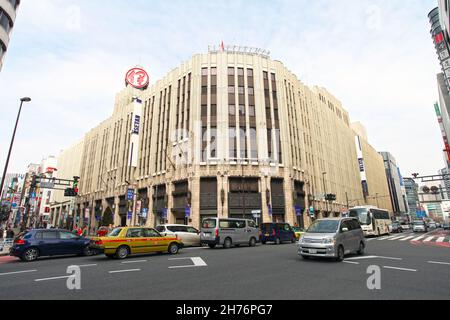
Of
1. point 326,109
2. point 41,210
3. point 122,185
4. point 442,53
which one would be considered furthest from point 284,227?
point 41,210

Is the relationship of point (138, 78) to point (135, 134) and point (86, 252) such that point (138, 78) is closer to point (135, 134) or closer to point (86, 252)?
point (135, 134)

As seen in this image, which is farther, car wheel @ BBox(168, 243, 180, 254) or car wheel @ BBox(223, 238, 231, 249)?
car wheel @ BBox(223, 238, 231, 249)

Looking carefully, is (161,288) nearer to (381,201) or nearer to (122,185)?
(122,185)

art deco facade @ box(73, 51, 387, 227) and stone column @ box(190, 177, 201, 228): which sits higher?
art deco facade @ box(73, 51, 387, 227)

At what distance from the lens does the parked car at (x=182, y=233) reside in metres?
17.4

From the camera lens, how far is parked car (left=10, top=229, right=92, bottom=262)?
40.3ft

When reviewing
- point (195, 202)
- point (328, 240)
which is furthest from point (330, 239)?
point (195, 202)

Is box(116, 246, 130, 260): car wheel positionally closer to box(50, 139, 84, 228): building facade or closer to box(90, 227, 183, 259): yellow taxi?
box(90, 227, 183, 259): yellow taxi

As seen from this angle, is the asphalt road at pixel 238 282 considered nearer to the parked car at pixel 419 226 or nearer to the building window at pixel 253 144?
the building window at pixel 253 144

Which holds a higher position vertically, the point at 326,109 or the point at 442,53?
the point at 442,53

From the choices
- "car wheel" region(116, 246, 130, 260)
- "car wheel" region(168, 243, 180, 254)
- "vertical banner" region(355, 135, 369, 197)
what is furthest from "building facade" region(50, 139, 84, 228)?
"vertical banner" region(355, 135, 369, 197)

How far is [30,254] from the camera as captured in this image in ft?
40.7

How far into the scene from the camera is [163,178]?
1433 inches
